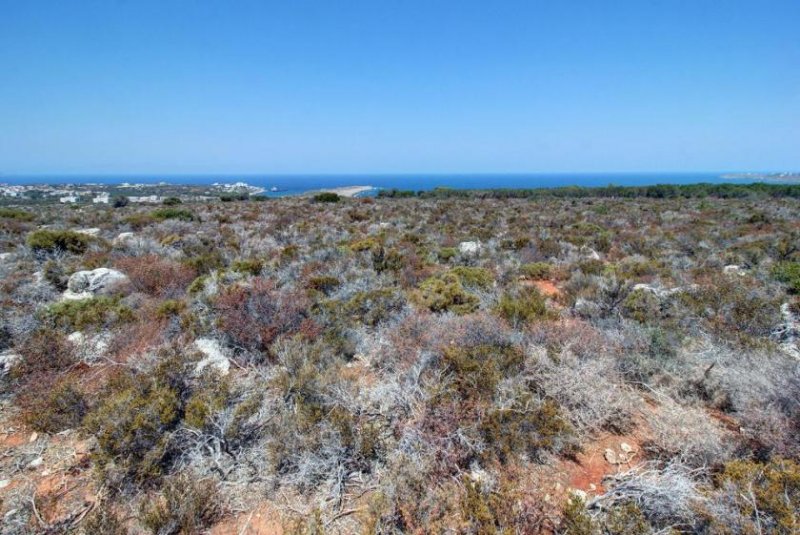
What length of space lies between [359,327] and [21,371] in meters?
4.01

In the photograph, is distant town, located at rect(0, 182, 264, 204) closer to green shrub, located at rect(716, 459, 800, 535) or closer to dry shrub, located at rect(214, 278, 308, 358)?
dry shrub, located at rect(214, 278, 308, 358)

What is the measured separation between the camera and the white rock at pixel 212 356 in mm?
4398

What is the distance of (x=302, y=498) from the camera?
9.43 ft

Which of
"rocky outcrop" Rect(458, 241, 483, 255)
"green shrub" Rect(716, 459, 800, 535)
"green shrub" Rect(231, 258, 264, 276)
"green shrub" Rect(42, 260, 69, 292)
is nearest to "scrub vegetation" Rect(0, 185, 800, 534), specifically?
"green shrub" Rect(716, 459, 800, 535)

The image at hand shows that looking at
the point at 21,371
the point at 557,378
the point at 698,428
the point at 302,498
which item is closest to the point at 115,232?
the point at 21,371

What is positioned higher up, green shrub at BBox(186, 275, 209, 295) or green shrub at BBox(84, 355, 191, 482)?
green shrub at BBox(186, 275, 209, 295)

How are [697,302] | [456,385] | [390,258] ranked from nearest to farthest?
[456,385] → [697,302] → [390,258]

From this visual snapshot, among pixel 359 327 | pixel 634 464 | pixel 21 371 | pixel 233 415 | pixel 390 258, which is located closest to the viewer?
pixel 634 464

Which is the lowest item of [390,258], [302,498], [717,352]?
[302,498]

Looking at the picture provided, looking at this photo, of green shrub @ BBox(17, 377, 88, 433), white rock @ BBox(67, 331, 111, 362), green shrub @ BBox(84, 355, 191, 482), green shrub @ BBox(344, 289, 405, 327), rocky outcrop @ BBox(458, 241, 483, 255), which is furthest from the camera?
rocky outcrop @ BBox(458, 241, 483, 255)

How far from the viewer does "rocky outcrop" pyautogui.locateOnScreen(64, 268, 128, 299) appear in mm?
7048

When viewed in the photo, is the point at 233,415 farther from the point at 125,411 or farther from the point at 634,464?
the point at 634,464

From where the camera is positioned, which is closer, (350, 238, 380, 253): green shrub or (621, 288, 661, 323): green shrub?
(621, 288, 661, 323): green shrub

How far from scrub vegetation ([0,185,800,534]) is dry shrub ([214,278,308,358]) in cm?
3
